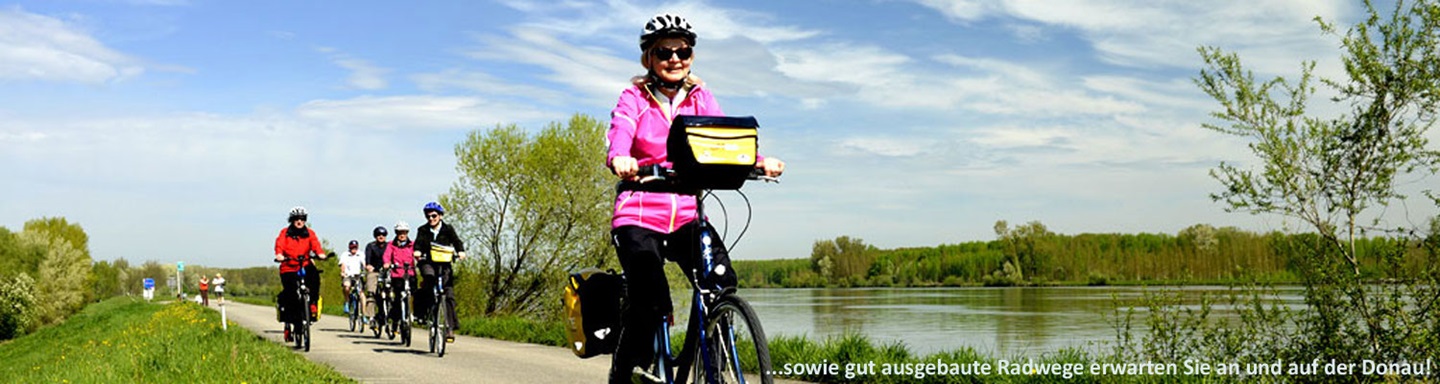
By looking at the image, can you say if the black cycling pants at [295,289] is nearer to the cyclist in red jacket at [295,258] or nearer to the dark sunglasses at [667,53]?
Answer: the cyclist in red jacket at [295,258]

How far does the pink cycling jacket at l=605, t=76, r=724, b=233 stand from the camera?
490 centimetres

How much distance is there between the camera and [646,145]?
4.99 meters

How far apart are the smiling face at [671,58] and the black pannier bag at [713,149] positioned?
651 mm

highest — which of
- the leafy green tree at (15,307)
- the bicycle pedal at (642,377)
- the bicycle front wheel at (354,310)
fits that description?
the bicycle pedal at (642,377)

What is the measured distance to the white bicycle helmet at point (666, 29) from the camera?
5.02 m

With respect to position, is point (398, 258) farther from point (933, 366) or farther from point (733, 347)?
point (733, 347)

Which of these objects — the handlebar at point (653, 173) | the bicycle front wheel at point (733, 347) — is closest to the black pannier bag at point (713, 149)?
the handlebar at point (653, 173)

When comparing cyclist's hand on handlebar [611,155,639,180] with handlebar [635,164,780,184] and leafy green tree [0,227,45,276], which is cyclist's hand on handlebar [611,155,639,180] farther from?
leafy green tree [0,227,45,276]

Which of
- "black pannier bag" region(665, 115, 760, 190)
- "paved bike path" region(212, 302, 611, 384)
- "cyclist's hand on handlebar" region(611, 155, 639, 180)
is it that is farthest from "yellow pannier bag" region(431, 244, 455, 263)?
"black pannier bag" region(665, 115, 760, 190)

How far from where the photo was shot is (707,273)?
15.4 feet

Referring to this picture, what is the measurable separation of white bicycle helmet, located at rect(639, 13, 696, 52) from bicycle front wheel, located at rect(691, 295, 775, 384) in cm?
125

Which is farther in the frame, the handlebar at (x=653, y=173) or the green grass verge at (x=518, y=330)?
the green grass verge at (x=518, y=330)

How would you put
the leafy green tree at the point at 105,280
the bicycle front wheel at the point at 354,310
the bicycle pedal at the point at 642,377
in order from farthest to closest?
the leafy green tree at the point at 105,280 < the bicycle front wheel at the point at 354,310 < the bicycle pedal at the point at 642,377

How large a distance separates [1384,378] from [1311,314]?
2.91 ft
